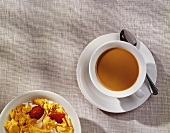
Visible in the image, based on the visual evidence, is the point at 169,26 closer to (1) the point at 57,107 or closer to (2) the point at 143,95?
(2) the point at 143,95

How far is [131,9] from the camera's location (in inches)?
50.1

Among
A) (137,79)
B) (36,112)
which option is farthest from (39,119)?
(137,79)

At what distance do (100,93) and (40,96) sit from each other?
16cm

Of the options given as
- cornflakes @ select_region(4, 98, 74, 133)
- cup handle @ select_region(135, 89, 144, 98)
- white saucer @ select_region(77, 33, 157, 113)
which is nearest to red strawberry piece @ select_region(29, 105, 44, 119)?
cornflakes @ select_region(4, 98, 74, 133)

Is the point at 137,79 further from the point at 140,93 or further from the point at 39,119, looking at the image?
the point at 39,119

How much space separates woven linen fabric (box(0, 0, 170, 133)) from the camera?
48.8 inches

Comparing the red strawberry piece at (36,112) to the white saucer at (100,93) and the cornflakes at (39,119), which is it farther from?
the white saucer at (100,93)

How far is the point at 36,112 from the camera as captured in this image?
46.1 inches

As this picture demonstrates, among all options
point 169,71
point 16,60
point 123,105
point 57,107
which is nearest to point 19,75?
point 16,60

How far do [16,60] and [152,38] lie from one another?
0.39m

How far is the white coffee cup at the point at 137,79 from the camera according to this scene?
1.18m

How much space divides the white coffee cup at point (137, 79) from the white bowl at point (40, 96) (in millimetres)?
95

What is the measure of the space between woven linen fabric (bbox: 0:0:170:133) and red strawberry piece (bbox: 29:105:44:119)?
0.08 m

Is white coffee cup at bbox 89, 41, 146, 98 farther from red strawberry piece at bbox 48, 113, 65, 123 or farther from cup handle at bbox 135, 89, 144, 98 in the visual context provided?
red strawberry piece at bbox 48, 113, 65, 123
